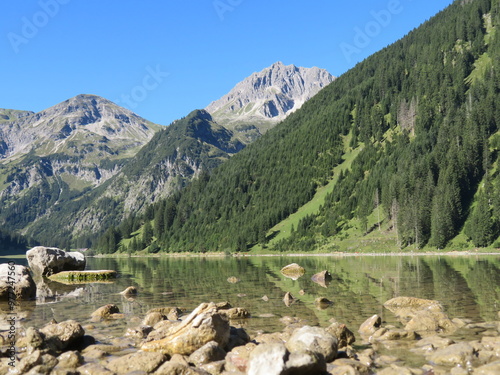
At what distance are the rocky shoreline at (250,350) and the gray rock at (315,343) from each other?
41mm

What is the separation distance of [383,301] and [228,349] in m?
17.8

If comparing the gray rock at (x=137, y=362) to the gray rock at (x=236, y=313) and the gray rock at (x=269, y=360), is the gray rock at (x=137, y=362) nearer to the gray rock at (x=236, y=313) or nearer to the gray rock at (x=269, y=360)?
the gray rock at (x=269, y=360)

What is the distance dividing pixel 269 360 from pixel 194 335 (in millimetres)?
5134

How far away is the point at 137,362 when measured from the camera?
1625cm

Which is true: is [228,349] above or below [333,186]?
below

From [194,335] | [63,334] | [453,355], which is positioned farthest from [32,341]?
[453,355]

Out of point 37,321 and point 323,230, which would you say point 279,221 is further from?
point 37,321

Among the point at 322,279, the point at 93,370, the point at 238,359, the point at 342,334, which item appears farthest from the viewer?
the point at 322,279

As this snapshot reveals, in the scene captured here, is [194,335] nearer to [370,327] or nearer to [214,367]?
[214,367]

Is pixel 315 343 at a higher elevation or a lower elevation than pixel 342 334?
higher

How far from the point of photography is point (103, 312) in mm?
28359

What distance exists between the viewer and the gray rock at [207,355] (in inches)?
648

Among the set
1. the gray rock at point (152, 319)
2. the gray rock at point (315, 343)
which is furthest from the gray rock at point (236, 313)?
the gray rock at point (315, 343)

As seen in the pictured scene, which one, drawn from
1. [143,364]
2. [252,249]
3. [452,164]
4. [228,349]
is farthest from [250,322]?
[252,249]
